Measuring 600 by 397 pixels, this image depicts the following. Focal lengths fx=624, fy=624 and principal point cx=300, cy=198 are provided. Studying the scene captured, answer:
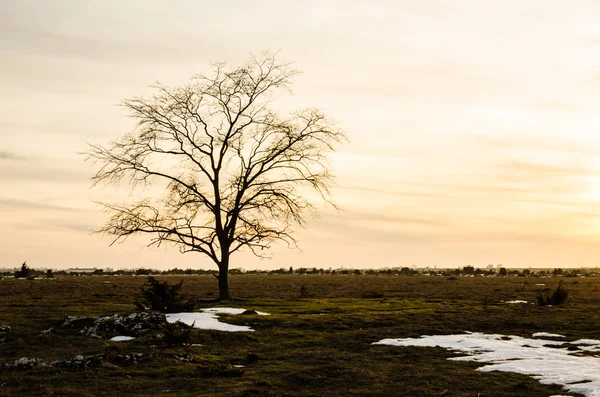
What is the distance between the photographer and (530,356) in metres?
19.9

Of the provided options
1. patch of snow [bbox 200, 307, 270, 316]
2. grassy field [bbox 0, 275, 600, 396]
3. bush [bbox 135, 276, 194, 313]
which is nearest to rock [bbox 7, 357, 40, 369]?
grassy field [bbox 0, 275, 600, 396]

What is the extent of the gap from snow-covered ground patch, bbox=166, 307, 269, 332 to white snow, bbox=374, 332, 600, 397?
636 cm

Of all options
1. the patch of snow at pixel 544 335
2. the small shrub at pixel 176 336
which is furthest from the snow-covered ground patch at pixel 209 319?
the patch of snow at pixel 544 335

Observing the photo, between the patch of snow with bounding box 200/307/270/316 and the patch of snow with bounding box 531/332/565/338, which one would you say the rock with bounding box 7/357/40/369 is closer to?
the patch of snow with bounding box 200/307/270/316

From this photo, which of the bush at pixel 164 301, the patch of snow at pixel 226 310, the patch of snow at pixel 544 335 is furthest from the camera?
the patch of snow at pixel 226 310

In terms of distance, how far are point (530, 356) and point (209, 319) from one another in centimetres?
1389

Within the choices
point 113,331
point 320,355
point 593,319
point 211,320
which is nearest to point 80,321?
point 113,331

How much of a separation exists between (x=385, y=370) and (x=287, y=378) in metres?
3.00

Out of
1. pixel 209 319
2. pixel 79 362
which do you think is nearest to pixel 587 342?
pixel 209 319

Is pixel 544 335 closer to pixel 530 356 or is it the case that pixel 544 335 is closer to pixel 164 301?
pixel 530 356

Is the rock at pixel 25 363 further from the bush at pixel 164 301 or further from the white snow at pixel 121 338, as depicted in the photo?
the bush at pixel 164 301

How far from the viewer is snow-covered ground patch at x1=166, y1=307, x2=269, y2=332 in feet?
84.3

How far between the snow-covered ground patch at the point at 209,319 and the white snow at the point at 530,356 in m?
6.36

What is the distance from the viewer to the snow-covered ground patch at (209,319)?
25.7 metres
